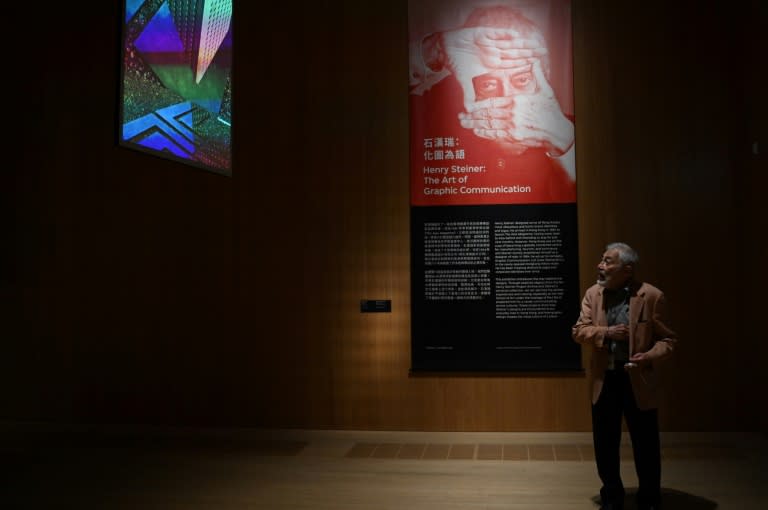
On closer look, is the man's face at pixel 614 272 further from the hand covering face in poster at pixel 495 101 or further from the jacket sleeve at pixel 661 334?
the hand covering face in poster at pixel 495 101

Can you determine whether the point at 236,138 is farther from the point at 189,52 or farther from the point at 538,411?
the point at 538,411

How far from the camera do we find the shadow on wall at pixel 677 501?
11.9 ft

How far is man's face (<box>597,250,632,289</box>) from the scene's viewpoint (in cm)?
346

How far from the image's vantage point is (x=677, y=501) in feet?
12.2

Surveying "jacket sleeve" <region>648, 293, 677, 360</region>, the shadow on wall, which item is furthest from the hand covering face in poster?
the shadow on wall

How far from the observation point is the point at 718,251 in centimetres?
518

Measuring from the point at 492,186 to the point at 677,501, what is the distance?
103 inches

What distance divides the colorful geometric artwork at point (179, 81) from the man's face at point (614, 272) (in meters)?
2.54

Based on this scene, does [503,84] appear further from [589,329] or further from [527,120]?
[589,329]

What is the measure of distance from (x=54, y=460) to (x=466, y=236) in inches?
134

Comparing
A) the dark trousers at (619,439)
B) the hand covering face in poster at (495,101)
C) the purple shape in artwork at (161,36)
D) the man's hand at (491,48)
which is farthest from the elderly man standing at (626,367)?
the purple shape in artwork at (161,36)

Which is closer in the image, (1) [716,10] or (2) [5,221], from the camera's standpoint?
(1) [716,10]

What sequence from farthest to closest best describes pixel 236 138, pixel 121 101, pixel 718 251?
pixel 236 138
pixel 718 251
pixel 121 101

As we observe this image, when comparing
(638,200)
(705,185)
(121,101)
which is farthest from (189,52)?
(705,185)
